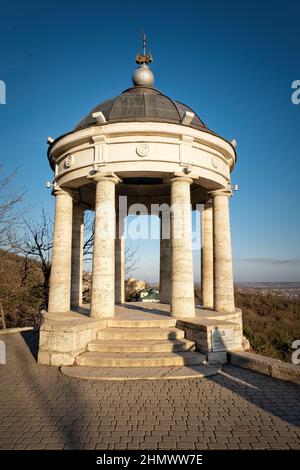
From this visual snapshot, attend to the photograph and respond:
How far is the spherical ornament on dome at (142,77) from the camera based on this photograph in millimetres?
17656

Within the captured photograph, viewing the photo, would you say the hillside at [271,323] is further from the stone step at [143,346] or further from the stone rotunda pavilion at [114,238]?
the stone step at [143,346]

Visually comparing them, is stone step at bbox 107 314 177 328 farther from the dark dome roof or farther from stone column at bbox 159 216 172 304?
the dark dome roof

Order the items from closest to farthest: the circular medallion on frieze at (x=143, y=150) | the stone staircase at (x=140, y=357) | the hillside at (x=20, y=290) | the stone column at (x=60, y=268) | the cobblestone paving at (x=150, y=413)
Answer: the cobblestone paving at (x=150, y=413)
the stone staircase at (x=140, y=357)
the circular medallion on frieze at (x=143, y=150)
the stone column at (x=60, y=268)
the hillside at (x=20, y=290)

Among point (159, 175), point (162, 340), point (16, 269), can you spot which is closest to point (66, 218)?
point (159, 175)

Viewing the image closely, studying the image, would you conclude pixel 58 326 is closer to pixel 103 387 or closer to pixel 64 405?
pixel 103 387

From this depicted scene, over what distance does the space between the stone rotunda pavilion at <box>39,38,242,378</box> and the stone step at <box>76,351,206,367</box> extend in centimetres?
3

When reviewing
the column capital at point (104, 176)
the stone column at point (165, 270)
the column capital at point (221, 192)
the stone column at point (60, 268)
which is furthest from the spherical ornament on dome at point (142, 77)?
the stone column at point (165, 270)

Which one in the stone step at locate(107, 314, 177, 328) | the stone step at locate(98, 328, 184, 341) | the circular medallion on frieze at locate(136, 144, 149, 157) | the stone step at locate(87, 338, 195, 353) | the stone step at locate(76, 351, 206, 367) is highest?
the circular medallion on frieze at locate(136, 144, 149, 157)

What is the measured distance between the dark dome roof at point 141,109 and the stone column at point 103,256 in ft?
10.0

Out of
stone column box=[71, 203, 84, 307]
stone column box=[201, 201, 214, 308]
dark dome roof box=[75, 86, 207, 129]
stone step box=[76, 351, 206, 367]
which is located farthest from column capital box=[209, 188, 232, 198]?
Answer: stone step box=[76, 351, 206, 367]

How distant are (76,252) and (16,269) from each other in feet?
26.4

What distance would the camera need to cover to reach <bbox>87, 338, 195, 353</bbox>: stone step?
1027 centimetres

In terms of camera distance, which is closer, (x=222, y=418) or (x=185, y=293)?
(x=222, y=418)
